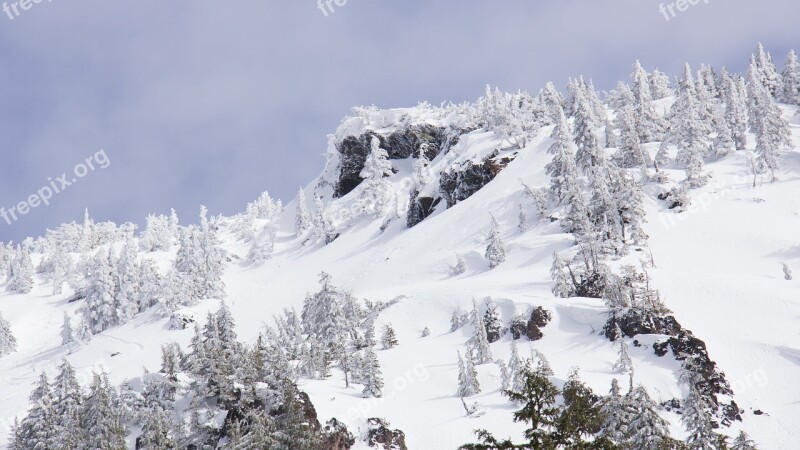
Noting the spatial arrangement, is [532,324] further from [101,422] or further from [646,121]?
[646,121]

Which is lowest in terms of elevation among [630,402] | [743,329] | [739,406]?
[739,406]

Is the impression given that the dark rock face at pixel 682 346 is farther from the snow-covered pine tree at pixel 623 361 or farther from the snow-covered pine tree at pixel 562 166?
the snow-covered pine tree at pixel 562 166

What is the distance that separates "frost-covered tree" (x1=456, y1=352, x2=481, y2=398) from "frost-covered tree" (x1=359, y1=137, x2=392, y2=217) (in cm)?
7227

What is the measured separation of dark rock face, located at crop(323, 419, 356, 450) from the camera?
96.5ft

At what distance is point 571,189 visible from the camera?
5631 cm

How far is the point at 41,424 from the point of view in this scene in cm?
3525

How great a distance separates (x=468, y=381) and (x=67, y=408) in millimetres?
27025

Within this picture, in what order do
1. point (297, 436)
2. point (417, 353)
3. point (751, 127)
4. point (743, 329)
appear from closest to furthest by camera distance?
point (297, 436)
point (743, 329)
point (417, 353)
point (751, 127)

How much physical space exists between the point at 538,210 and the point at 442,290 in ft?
66.1

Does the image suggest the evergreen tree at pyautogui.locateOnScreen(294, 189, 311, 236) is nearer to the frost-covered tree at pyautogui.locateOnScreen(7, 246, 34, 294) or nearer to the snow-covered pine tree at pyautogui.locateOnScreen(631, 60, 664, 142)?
the frost-covered tree at pyautogui.locateOnScreen(7, 246, 34, 294)

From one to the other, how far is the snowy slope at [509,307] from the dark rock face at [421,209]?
5.43 feet

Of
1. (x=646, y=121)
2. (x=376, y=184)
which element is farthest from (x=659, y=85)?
(x=376, y=184)

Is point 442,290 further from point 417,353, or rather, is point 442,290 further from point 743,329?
point 743,329

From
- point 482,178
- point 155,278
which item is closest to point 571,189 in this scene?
point 482,178
